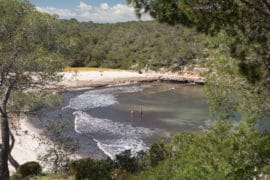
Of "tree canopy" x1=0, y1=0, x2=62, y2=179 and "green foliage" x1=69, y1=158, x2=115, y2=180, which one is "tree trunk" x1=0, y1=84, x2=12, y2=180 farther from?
"green foliage" x1=69, y1=158, x2=115, y2=180

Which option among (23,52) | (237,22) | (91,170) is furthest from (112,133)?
(237,22)

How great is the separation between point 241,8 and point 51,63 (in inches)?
414

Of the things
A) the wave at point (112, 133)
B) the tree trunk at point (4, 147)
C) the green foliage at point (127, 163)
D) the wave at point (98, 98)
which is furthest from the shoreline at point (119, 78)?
the tree trunk at point (4, 147)

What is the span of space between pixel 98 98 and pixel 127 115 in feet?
49.7

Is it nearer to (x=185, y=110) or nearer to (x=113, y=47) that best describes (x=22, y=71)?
(x=185, y=110)

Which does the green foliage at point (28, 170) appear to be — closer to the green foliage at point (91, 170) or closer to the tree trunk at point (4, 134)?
the tree trunk at point (4, 134)

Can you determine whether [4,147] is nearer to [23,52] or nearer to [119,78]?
[23,52]

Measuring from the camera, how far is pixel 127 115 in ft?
169

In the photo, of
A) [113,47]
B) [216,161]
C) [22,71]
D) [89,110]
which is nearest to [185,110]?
[89,110]

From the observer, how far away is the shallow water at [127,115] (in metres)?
37.6

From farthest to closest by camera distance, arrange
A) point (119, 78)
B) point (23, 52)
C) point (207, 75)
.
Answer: point (119, 78)
point (23, 52)
point (207, 75)

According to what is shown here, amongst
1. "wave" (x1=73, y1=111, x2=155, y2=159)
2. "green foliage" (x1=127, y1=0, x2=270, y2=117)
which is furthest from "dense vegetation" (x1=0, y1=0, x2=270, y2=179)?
"wave" (x1=73, y1=111, x2=155, y2=159)

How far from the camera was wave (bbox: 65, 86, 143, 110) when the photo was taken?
58.2 meters

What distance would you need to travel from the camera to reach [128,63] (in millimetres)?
100562
